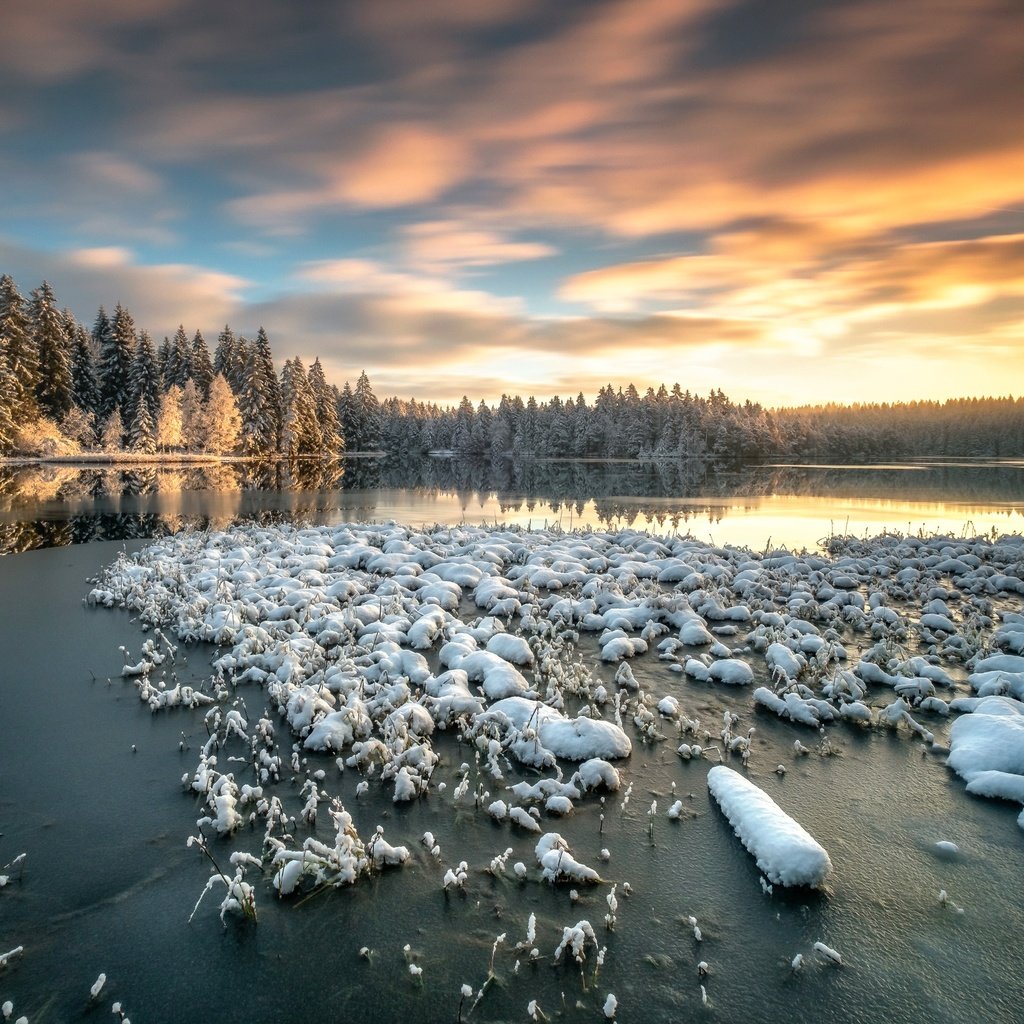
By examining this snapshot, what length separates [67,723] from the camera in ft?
26.6

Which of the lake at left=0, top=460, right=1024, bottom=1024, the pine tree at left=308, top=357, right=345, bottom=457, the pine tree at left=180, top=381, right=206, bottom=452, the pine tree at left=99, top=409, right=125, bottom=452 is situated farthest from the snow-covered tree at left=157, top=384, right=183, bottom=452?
the lake at left=0, top=460, right=1024, bottom=1024

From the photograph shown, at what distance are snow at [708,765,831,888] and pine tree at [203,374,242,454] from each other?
70.1 meters

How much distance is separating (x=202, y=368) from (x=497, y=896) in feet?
267

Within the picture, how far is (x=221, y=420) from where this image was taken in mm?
67562

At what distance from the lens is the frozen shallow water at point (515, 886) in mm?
4246

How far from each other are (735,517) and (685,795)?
28197 millimetres

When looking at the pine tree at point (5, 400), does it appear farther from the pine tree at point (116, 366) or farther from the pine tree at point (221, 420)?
the pine tree at point (221, 420)

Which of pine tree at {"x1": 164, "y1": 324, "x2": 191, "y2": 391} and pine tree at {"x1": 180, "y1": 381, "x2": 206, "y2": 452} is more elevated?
pine tree at {"x1": 164, "y1": 324, "x2": 191, "y2": 391}

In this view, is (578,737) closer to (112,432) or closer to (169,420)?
(169,420)

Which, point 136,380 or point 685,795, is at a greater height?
point 136,380

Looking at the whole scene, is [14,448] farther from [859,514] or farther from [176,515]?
[859,514]

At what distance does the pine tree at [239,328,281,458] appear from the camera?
67363 millimetres

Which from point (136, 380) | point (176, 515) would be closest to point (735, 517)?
point (176, 515)

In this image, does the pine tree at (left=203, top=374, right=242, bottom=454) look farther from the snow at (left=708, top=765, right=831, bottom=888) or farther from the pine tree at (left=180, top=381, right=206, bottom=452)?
the snow at (left=708, top=765, right=831, bottom=888)
